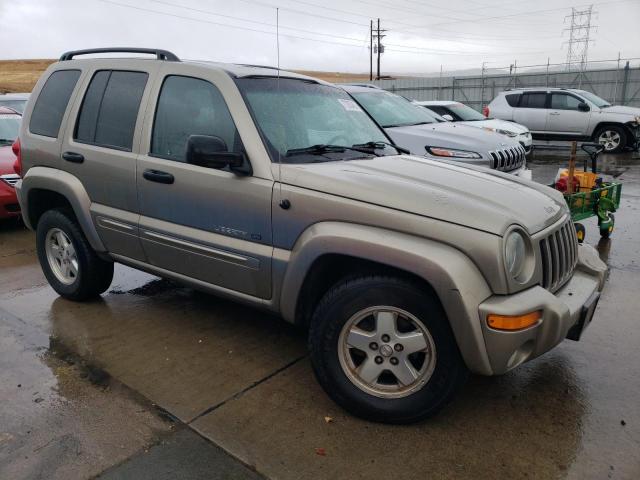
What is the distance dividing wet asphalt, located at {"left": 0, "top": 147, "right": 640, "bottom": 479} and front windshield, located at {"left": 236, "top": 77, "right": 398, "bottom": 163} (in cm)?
137

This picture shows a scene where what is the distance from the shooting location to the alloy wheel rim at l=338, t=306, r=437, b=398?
2.74 metres

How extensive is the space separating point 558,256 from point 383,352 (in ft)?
3.55

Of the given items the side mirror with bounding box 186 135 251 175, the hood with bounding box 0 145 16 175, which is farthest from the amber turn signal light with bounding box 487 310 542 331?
the hood with bounding box 0 145 16 175

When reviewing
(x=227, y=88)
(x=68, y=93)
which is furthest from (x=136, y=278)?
(x=227, y=88)

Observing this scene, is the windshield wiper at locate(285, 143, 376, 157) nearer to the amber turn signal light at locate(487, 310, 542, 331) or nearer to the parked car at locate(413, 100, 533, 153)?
the amber turn signal light at locate(487, 310, 542, 331)

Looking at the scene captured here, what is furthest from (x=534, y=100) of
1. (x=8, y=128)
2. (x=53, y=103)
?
(x=53, y=103)

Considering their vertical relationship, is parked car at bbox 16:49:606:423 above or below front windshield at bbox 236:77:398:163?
below

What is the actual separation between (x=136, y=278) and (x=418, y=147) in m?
4.00

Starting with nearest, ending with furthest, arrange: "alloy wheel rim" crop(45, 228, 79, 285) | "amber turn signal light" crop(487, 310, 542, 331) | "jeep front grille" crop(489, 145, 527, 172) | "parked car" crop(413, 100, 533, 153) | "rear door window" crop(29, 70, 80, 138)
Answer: "amber turn signal light" crop(487, 310, 542, 331) < "rear door window" crop(29, 70, 80, 138) < "alloy wheel rim" crop(45, 228, 79, 285) < "jeep front grille" crop(489, 145, 527, 172) < "parked car" crop(413, 100, 533, 153)

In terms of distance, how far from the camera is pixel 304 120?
140 inches

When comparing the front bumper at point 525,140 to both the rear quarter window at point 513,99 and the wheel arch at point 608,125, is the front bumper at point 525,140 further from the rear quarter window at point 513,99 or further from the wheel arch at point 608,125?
the rear quarter window at point 513,99

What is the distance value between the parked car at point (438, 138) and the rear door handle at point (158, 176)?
12.4ft

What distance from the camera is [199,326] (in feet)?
13.5

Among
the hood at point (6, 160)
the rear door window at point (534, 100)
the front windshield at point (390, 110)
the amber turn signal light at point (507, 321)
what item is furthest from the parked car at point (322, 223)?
the rear door window at point (534, 100)
